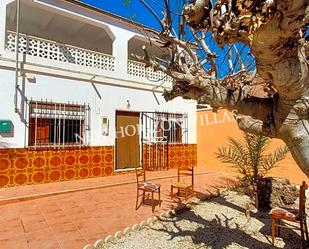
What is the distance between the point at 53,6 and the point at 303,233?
1038 centimetres

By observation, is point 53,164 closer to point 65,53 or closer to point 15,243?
point 65,53

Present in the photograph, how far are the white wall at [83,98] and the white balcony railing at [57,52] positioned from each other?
2.87 ft

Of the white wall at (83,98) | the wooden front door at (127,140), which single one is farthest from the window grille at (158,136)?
the white wall at (83,98)

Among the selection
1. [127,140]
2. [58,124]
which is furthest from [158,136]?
[58,124]

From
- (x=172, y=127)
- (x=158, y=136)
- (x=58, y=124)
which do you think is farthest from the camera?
(x=172, y=127)

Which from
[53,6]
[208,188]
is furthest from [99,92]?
[208,188]

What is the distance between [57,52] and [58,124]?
276 centimetres

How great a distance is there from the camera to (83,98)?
1007 centimetres

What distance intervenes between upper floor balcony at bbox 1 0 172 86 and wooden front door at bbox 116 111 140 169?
5.82 ft

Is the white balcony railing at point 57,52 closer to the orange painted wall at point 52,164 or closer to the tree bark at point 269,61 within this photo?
the orange painted wall at point 52,164

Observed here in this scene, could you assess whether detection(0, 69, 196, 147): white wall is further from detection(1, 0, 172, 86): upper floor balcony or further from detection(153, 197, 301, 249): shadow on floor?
detection(153, 197, 301, 249): shadow on floor

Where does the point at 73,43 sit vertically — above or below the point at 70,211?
above

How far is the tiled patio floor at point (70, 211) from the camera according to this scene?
4820mm

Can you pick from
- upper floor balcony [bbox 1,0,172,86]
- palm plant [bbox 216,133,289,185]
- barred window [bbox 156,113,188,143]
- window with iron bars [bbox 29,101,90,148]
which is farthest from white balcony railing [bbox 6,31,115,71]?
palm plant [bbox 216,133,289,185]
